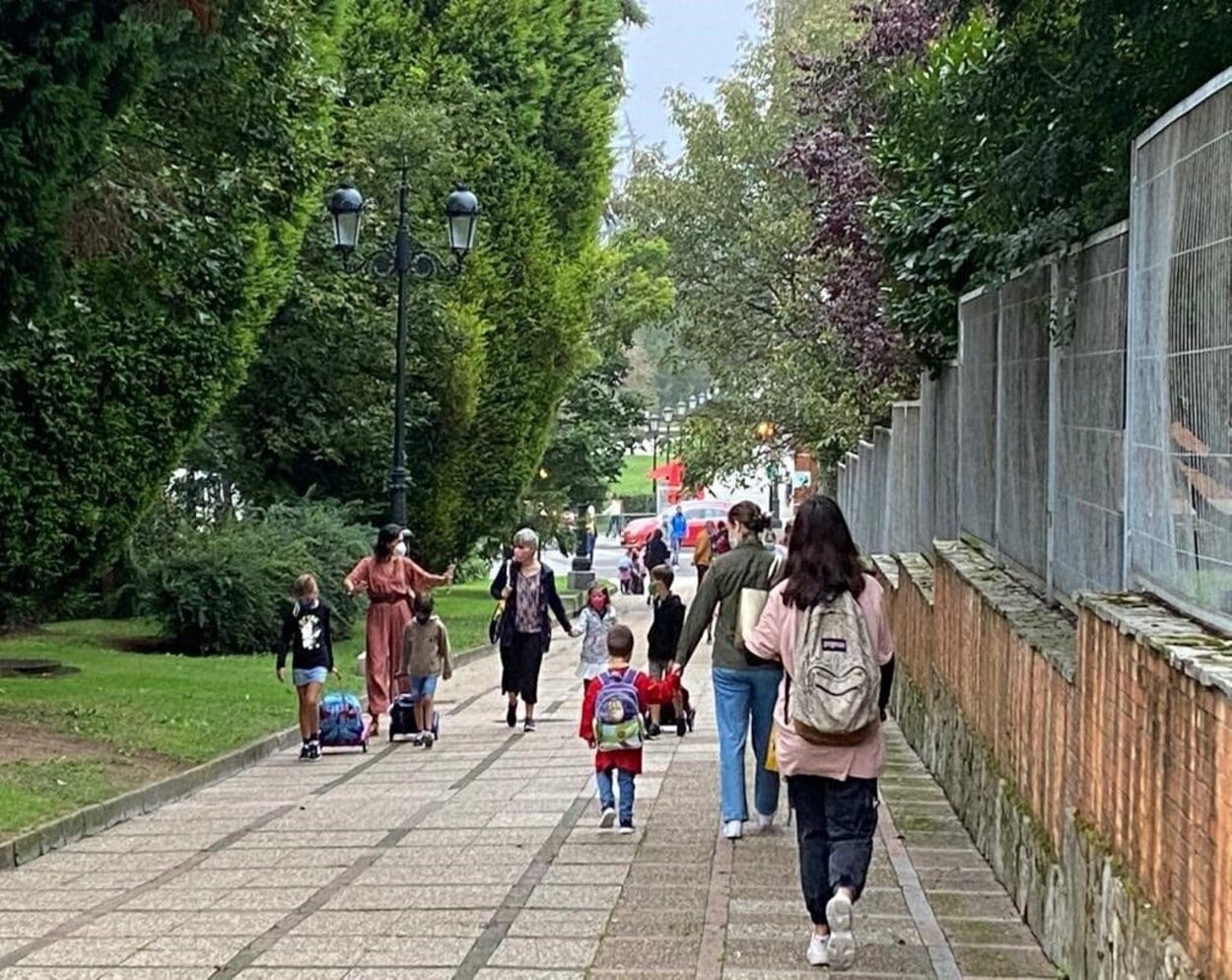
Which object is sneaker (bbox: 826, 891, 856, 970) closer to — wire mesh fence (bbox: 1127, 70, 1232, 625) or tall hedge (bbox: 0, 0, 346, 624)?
wire mesh fence (bbox: 1127, 70, 1232, 625)

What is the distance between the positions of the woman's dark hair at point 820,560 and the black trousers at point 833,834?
71cm

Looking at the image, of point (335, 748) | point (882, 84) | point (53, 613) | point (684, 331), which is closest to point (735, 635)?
point (335, 748)

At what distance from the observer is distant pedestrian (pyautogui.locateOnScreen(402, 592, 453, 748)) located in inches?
597

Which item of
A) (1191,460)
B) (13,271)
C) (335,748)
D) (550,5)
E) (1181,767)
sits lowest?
(335,748)

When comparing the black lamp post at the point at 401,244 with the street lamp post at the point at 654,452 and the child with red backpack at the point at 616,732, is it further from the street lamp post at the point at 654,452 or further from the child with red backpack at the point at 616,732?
the street lamp post at the point at 654,452

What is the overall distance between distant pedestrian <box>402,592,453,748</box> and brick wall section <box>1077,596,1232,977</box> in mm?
9099

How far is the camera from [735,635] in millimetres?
9891

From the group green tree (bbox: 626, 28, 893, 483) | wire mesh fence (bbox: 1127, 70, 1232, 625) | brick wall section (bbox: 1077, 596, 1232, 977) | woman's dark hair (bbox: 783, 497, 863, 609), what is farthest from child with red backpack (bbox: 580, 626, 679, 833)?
green tree (bbox: 626, 28, 893, 483)

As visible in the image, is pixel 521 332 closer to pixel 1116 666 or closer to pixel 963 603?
pixel 963 603

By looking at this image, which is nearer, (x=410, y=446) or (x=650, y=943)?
(x=650, y=943)

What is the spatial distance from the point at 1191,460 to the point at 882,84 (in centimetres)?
1294

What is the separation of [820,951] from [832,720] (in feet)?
2.89

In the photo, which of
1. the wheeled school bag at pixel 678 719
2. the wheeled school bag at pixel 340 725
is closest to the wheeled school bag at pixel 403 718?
the wheeled school bag at pixel 340 725

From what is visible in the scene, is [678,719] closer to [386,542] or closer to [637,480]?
[386,542]
